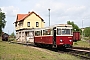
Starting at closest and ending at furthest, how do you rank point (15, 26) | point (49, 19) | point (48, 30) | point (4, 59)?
point (4, 59) → point (48, 30) → point (49, 19) → point (15, 26)

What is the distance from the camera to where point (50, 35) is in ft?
86.7

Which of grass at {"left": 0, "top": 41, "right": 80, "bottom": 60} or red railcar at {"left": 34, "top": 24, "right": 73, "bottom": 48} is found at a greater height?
red railcar at {"left": 34, "top": 24, "right": 73, "bottom": 48}

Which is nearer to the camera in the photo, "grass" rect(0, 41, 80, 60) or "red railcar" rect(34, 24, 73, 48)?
"grass" rect(0, 41, 80, 60)

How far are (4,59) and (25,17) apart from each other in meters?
58.5

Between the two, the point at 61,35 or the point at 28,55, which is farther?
the point at 61,35

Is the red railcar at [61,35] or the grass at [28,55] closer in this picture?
the grass at [28,55]

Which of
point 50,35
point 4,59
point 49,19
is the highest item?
point 49,19

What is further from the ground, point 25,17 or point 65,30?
point 25,17

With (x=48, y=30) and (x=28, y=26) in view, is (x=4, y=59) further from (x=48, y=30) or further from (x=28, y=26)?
(x=28, y=26)

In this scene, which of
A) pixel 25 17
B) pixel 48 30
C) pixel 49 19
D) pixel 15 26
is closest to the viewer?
pixel 48 30

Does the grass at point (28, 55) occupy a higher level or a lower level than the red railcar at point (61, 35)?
lower

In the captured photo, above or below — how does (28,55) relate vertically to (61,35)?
below

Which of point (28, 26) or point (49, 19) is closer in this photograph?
point (49, 19)

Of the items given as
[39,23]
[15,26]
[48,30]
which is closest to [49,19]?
[39,23]
